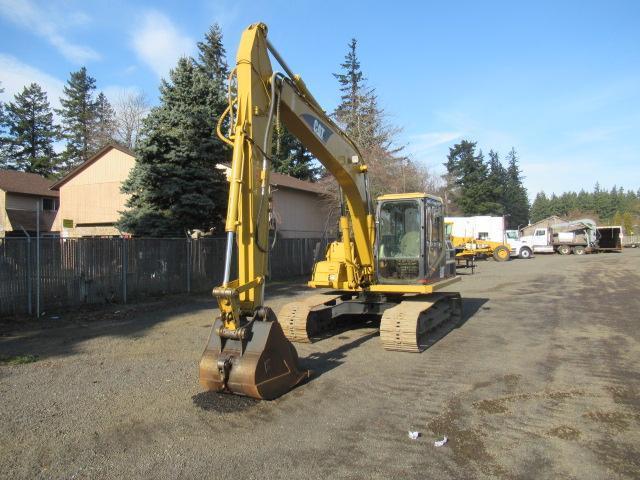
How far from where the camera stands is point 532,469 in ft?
13.6

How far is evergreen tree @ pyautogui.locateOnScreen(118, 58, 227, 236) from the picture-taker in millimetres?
17359

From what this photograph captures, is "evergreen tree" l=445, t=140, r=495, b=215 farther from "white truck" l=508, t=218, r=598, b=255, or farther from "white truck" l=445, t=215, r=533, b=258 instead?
"white truck" l=445, t=215, r=533, b=258

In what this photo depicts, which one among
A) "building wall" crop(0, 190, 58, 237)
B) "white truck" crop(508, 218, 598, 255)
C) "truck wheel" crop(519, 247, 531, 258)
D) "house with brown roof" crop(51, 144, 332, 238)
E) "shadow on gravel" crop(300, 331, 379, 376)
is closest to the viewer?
"shadow on gravel" crop(300, 331, 379, 376)

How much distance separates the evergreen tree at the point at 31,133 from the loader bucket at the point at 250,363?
189 ft

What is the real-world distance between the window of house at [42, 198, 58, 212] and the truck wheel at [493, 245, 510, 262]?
1292 inches

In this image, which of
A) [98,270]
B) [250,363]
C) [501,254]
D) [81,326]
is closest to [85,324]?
[81,326]

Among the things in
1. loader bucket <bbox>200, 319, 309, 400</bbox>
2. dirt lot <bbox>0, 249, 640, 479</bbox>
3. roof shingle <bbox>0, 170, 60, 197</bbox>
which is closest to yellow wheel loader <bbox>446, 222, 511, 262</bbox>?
dirt lot <bbox>0, 249, 640, 479</bbox>

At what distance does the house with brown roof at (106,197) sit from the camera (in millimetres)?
29859

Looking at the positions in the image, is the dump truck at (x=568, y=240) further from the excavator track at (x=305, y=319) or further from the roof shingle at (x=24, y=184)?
the roof shingle at (x=24, y=184)

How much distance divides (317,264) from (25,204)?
3277cm

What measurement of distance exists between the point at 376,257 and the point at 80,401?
573cm

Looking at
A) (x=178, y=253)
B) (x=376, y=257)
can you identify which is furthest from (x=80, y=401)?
(x=178, y=253)

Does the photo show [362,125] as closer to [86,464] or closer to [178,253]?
[178,253]

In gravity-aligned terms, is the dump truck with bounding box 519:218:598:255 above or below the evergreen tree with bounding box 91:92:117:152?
below
